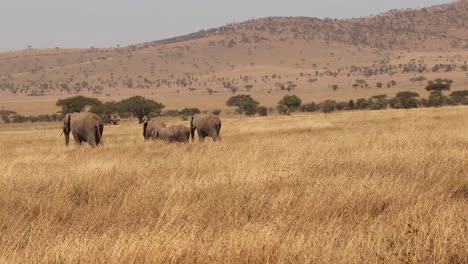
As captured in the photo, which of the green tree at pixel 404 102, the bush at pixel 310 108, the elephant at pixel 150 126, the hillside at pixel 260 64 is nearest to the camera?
the elephant at pixel 150 126

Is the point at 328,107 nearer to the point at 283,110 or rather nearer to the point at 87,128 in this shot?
the point at 283,110

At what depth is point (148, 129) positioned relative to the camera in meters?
21.9

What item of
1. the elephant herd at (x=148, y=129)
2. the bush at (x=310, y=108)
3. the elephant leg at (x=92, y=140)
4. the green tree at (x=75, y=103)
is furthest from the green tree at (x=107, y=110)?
the elephant leg at (x=92, y=140)

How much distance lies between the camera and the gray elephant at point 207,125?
21.0 m

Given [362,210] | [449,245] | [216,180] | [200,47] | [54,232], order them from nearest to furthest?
1. [449,245]
2. [54,232]
3. [362,210]
4. [216,180]
5. [200,47]

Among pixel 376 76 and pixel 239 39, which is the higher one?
pixel 239 39

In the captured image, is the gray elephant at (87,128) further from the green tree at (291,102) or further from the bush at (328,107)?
the green tree at (291,102)

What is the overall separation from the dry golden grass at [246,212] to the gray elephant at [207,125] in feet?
36.9

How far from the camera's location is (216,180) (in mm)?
6793

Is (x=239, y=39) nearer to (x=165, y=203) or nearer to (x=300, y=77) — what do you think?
(x=300, y=77)

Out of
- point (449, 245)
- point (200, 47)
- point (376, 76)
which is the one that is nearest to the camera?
point (449, 245)

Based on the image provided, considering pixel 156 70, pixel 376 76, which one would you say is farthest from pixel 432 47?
pixel 156 70

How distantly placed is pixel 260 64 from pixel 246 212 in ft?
522

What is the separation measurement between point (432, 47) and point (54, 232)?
182 metres
